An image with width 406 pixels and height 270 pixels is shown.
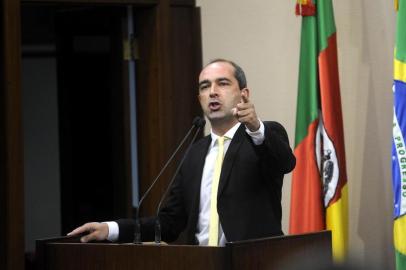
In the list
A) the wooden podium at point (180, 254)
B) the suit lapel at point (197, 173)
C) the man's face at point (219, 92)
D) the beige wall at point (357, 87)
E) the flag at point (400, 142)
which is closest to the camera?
the wooden podium at point (180, 254)

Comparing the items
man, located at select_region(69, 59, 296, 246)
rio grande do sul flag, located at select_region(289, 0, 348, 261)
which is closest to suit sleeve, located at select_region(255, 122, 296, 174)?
man, located at select_region(69, 59, 296, 246)

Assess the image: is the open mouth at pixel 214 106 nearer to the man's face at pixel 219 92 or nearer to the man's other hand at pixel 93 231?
the man's face at pixel 219 92

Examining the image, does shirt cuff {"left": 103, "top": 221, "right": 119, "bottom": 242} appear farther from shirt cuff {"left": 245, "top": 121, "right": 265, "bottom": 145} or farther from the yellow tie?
shirt cuff {"left": 245, "top": 121, "right": 265, "bottom": 145}

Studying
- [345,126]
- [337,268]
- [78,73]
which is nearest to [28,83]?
[78,73]

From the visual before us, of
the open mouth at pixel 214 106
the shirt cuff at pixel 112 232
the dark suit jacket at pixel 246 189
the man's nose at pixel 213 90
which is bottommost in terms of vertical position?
the shirt cuff at pixel 112 232

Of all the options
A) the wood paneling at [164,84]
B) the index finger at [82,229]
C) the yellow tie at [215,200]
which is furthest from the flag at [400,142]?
the wood paneling at [164,84]

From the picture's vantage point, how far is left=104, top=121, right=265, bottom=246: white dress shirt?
2.98 m

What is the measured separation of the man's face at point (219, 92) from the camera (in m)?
3.28

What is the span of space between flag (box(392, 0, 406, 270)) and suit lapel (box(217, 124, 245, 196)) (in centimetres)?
86

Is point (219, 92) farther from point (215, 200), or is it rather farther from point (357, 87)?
point (357, 87)

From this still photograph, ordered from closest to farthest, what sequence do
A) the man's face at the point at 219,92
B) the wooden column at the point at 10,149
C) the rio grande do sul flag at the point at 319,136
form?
the man's face at the point at 219,92, the rio grande do sul flag at the point at 319,136, the wooden column at the point at 10,149

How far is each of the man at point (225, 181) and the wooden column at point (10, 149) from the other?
1629mm

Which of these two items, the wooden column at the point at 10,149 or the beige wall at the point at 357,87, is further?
the wooden column at the point at 10,149

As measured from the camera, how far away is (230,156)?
10.4 feet
